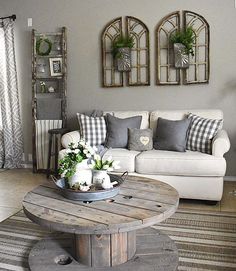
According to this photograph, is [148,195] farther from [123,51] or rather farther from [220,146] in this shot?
[123,51]

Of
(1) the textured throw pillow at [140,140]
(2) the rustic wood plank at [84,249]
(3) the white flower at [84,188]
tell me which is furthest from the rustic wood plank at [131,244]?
(1) the textured throw pillow at [140,140]

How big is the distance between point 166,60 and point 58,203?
275 cm

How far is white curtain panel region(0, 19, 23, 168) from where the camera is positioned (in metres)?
4.75

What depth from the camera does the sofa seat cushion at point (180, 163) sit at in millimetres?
3205

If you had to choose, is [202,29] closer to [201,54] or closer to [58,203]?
[201,54]

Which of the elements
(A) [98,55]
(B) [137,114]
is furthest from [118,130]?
(A) [98,55]

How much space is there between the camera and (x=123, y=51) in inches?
165

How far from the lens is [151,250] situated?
228cm

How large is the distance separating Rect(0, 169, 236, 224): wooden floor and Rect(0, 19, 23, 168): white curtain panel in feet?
0.91

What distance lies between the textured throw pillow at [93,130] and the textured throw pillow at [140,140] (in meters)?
0.37

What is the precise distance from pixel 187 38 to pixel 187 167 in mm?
1676

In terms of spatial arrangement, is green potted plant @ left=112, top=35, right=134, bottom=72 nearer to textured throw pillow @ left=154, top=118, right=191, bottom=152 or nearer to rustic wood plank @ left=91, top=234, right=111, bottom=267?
textured throw pillow @ left=154, top=118, right=191, bottom=152

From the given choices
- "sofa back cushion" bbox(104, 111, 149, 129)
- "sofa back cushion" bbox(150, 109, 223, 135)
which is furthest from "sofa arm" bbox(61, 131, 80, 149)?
"sofa back cushion" bbox(150, 109, 223, 135)

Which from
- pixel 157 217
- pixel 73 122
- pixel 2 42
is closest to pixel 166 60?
pixel 73 122
